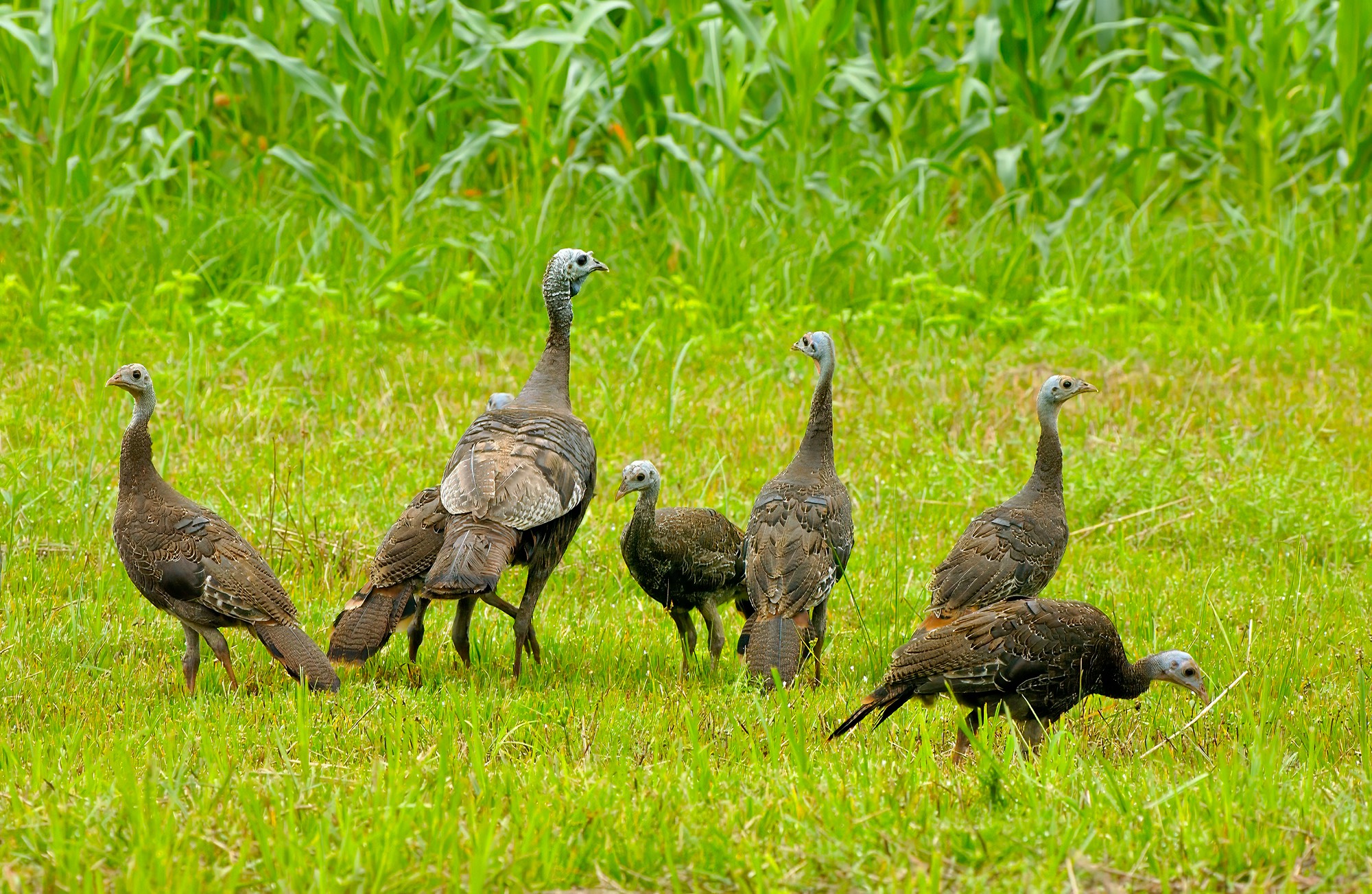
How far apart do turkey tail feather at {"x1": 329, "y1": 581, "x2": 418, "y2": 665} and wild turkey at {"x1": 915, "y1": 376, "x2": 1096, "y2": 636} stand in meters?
2.12

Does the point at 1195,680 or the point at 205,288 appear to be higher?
the point at 205,288

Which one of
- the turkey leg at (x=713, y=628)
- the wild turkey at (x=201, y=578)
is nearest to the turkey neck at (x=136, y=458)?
the wild turkey at (x=201, y=578)

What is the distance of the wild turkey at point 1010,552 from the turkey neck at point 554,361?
1.97 metres

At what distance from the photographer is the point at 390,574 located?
623cm

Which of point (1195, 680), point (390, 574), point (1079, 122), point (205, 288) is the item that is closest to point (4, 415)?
point (205, 288)

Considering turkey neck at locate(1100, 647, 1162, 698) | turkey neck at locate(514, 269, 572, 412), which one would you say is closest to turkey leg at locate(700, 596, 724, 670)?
turkey neck at locate(514, 269, 572, 412)

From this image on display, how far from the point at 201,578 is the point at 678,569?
6.49 feet

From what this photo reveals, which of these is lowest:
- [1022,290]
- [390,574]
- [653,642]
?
[653,642]

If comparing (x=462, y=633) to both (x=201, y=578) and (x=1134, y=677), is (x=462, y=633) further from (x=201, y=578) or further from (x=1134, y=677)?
(x=1134, y=677)

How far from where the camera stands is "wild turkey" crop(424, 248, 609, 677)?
5.93 m

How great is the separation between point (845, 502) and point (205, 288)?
271 inches

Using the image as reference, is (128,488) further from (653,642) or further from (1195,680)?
(1195,680)

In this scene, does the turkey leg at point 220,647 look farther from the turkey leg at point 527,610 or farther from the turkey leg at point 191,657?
the turkey leg at point 527,610

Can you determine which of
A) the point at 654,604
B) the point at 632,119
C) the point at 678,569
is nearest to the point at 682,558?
the point at 678,569
